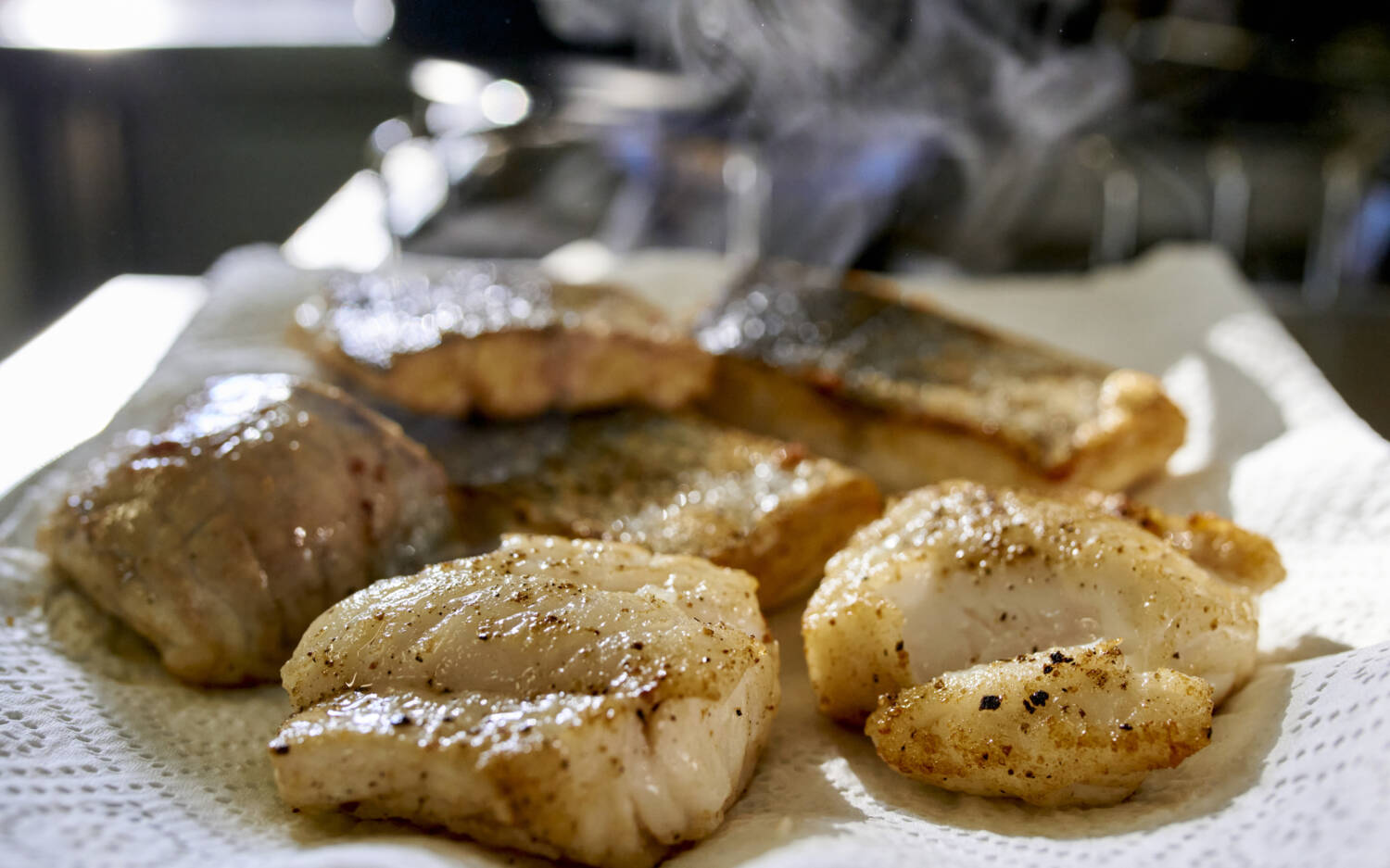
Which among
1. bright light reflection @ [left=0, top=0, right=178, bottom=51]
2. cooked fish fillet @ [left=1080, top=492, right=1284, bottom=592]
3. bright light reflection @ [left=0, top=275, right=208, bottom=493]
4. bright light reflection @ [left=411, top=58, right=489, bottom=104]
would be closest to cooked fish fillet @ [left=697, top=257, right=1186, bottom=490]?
cooked fish fillet @ [left=1080, top=492, right=1284, bottom=592]

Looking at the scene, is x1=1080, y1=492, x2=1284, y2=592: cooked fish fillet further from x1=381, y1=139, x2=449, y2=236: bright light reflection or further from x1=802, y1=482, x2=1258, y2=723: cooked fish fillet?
x1=381, y1=139, x2=449, y2=236: bright light reflection

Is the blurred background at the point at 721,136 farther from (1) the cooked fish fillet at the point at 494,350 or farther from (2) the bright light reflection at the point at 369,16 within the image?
(1) the cooked fish fillet at the point at 494,350

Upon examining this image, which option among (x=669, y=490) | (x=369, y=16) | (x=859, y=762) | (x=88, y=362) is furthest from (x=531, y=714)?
(x=369, y=16)

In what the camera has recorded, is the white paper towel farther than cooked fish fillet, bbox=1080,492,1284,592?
No

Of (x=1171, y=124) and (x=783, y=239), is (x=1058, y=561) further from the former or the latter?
(x=1171, y=124)

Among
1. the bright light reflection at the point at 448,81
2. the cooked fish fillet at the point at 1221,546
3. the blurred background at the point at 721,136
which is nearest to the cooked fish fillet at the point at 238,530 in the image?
the cooked fish fillet at the point at 1221,546

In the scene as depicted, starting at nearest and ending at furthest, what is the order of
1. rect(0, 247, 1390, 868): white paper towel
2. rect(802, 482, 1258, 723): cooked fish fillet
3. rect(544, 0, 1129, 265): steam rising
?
1. rect(0, 247, 1390, 868): white paper towel
2. rect(802, 482, 1258, 723): cooked fish fillet
3. rect(544, 0, 1129, 265): steam rising
